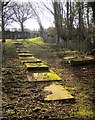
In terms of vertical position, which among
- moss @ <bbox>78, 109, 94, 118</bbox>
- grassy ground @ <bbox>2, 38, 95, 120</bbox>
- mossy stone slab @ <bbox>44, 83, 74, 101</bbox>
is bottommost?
moss @ <bbox>78, 109, 94, 118</bbox>

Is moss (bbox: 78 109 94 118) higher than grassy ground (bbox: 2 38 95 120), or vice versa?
grassy ground (bbox: 2 38 95 120)

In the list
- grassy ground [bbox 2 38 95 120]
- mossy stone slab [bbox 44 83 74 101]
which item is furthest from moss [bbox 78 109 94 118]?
mossy stone slab [bbox 44 83 74 101]

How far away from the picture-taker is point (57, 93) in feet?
16.4

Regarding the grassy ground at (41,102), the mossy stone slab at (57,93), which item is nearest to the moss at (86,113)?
the grassy ground at (41,102)

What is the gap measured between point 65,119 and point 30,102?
3.32ft

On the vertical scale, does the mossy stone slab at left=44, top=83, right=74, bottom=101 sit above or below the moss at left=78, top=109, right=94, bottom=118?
above

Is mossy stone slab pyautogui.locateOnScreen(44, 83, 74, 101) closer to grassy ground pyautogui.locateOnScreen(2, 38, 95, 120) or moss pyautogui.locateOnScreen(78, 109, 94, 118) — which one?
grassy ground pyautogui.locateOnScreen(2, 38, 95, 120)

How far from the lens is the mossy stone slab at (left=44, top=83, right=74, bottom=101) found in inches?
183

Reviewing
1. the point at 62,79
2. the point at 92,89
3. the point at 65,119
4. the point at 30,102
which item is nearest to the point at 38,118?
the point at 65,119

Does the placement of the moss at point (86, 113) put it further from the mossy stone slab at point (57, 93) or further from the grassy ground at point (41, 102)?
the mossy stone slab at point (57, 93)

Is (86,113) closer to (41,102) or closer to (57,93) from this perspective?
(41,102)

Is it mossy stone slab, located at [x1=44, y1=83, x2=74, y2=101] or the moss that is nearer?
the moss

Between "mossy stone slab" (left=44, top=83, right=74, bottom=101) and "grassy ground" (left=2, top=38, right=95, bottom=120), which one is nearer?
"grassy ground" (left=2, top=38, right=95, bottom=120)

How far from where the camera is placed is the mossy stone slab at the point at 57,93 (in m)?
4.65
